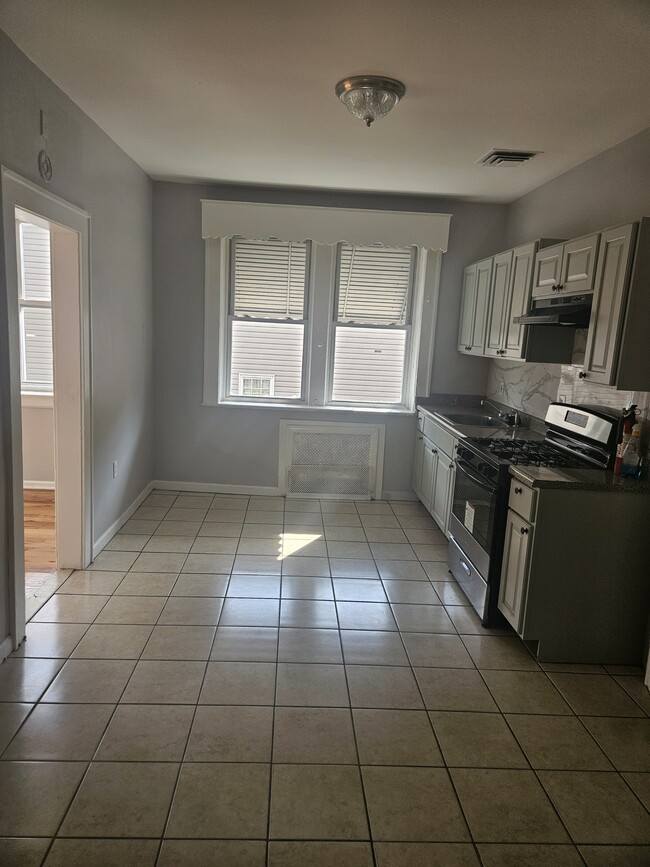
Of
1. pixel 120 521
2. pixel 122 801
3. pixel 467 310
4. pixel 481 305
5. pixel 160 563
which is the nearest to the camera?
pixel 122 801

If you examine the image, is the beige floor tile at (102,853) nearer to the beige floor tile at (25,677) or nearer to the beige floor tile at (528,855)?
the beige floor tile at (25,677)

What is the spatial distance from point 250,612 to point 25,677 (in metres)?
1.11

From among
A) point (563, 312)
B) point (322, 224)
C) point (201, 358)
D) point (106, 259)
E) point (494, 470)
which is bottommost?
point (494, 470)

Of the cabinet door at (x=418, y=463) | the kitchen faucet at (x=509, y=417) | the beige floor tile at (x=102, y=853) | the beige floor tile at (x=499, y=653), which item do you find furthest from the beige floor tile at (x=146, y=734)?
the cabinet door at (x=418, y=463)

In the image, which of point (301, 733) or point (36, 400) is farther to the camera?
point (36, 400)

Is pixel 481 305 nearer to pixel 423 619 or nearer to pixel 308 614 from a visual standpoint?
pixel 423 619

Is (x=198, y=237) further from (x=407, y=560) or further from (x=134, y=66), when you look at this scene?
(x=407, y=560)

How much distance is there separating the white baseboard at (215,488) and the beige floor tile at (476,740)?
10.2 ft

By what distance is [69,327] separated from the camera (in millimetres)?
3359

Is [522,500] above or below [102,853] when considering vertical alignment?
above

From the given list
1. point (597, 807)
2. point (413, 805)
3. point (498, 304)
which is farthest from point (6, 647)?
point (498, 304)

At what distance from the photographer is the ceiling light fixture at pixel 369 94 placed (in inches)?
101

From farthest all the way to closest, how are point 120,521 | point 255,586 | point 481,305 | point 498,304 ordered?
point 481,305
point 120,521
point 498,304
point 255,586

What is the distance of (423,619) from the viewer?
323 cm
